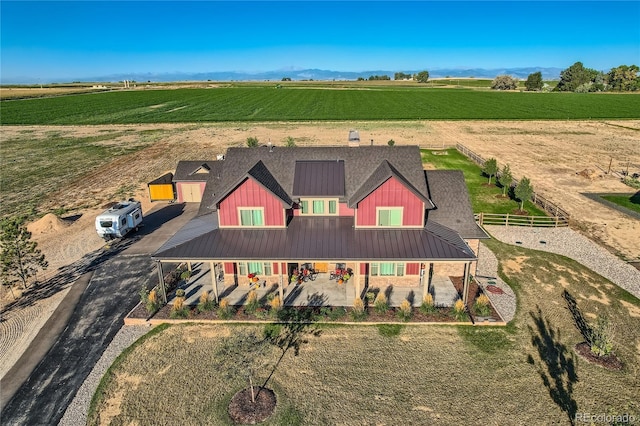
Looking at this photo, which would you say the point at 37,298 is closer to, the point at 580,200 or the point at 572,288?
the point at 572,288

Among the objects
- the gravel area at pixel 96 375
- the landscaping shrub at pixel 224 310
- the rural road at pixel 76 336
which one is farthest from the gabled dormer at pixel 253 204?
the gravel area at pixel 96 375

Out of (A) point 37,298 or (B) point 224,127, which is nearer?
(A) point 37,298

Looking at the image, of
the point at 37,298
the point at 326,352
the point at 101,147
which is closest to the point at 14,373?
the point at 37,298

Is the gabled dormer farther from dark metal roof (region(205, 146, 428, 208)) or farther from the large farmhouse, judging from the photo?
dark metal roof (region(205, 146, 428, 208))

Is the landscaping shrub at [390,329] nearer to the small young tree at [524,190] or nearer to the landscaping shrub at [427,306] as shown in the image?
the landscaping shrub at [427,306]

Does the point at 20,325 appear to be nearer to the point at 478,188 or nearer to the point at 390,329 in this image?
the point at 390,329
